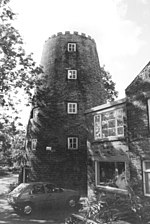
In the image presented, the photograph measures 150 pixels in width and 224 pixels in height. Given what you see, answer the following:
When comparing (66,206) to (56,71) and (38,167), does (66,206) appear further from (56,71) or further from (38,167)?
(56,71)

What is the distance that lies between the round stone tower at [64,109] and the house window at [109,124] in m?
4.34

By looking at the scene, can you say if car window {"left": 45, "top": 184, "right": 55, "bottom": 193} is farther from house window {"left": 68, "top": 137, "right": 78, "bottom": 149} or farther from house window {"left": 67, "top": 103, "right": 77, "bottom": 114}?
house window {"left": 67, "top": 103, "right": 77, "bottom": 114}

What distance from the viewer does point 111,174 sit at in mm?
16656

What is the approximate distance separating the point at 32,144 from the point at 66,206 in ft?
31.1

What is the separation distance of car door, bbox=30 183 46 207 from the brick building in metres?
5.12

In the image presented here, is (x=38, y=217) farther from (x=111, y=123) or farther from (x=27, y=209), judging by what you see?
(x=111, y=123)

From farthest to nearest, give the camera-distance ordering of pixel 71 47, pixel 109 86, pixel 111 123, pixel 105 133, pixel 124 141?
pixel 109 86, pixel 71 47, pixel 105 133, pixel 111 123, pixel 124 141

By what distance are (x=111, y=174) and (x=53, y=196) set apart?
4906 mm

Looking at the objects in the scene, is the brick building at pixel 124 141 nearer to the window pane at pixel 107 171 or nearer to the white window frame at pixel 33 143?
the window pane at pixel 107 171

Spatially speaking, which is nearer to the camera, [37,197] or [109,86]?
[37,197]

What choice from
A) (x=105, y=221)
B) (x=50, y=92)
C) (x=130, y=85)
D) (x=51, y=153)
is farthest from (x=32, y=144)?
(x=105, y=221)

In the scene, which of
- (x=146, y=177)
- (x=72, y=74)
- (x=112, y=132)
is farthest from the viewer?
(x=72, y=74)

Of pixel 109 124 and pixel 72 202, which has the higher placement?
pixel 109 124

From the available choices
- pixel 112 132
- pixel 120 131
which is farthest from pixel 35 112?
pixel 120 131
